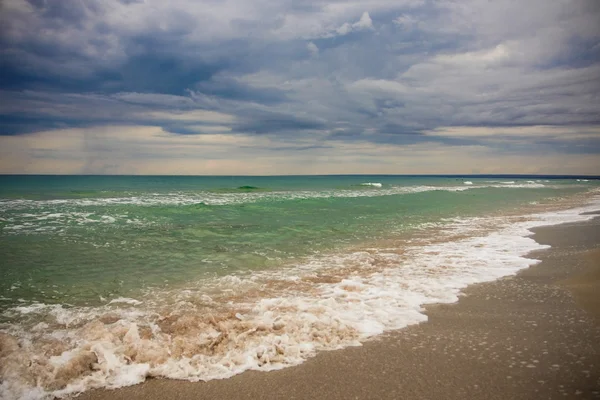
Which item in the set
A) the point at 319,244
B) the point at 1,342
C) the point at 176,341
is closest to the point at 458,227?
the point at 319,244

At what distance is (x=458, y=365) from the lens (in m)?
3.96

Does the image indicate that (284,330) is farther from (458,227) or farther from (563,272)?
(458,227)

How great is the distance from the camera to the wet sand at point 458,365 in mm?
3521

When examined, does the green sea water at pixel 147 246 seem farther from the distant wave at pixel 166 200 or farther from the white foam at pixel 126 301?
the distant wave at pixel 166 200

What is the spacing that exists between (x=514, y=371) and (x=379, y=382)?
1.47m

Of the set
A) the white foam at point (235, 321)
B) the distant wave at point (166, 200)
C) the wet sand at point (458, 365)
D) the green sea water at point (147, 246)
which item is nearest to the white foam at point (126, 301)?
the white foam at point (235, 321)

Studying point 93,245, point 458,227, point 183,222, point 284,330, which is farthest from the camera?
point 183,222

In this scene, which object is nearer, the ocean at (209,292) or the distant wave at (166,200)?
the ocean at (209,292)

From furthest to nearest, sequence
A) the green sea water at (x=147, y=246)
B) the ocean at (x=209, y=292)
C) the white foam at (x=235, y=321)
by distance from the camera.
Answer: the green sea water at (x=147, y=246) → the ocean at (x=209, y=292) → the white foam at (x=235, y=321)

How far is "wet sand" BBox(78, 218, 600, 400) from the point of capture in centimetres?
352

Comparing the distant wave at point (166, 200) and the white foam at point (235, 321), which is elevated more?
the distant wave at point (166, 200)

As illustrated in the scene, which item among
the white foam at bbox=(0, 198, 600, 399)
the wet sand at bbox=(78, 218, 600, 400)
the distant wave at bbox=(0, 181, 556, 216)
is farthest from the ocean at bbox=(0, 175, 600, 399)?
the distant wave at bbox=(0, 181, 556, 216)

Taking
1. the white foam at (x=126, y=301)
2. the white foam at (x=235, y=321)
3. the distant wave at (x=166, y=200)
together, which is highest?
the distant wave at (x=166, y=200)

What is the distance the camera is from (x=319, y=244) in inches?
485
